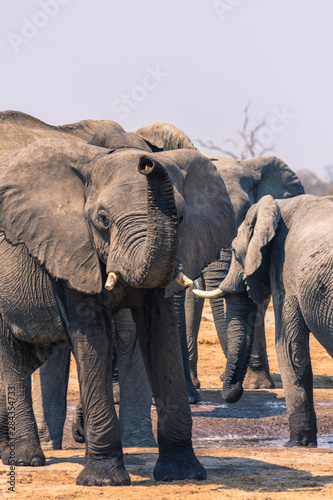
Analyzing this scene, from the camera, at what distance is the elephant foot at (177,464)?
433 cm

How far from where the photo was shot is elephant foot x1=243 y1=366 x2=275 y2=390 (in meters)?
8.63

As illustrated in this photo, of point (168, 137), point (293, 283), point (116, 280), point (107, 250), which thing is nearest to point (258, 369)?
point (168, 137)

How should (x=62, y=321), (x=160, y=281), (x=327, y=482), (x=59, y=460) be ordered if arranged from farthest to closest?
(x=59, y=460) < (x=62, y=321) < (x=327, y=482) < (x=160, y=281)

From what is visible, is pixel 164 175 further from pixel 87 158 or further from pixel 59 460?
pixel 59 460

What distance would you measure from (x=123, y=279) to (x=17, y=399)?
138cm

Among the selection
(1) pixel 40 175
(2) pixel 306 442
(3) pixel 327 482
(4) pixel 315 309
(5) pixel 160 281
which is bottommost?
(2) pixel 306 442

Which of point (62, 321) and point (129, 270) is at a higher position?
point (129, 270)

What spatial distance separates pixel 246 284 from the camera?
20.1 ft

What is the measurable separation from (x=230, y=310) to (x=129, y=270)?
8.19 ft

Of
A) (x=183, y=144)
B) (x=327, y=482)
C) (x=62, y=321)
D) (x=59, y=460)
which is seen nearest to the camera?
(x=327, y=482)

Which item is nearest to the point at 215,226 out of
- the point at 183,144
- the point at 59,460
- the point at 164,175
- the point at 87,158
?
the point at 87,158

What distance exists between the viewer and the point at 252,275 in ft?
19.5

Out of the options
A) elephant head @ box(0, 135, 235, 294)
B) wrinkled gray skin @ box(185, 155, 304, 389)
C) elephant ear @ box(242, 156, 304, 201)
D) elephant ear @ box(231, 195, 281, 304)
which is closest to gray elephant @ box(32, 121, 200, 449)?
elephant ear @ box(231, 195, 281, 304)

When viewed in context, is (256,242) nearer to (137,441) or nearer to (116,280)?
(137,441)
